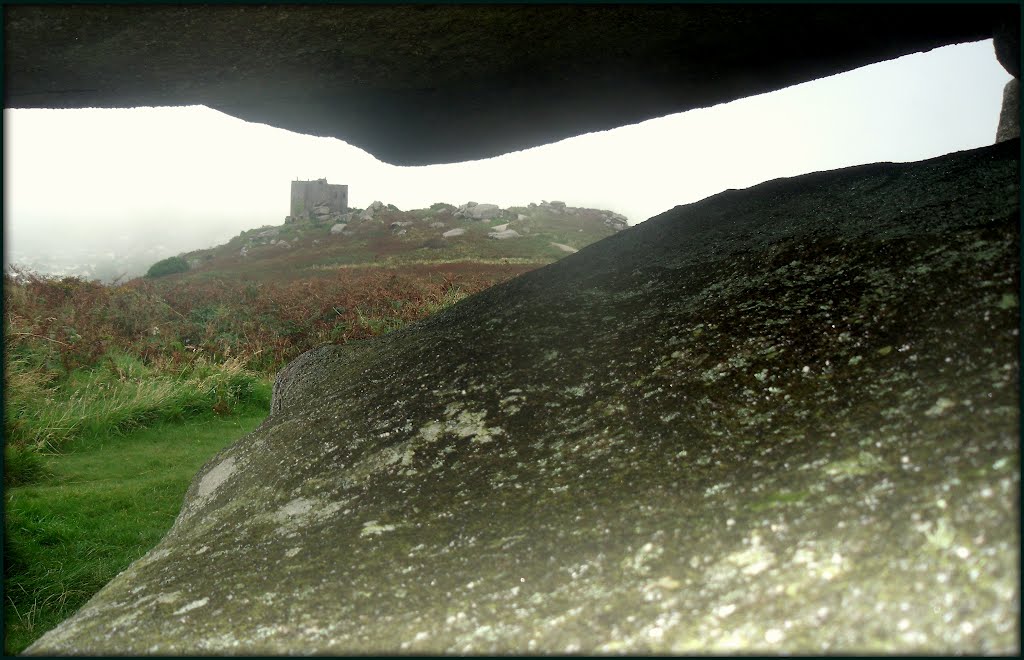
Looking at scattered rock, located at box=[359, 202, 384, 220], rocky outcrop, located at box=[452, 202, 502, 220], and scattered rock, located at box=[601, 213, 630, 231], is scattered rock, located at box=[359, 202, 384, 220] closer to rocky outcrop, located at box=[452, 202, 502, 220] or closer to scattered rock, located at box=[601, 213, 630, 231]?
rocky outcrop, located at box=[452, 202, 502, 220]

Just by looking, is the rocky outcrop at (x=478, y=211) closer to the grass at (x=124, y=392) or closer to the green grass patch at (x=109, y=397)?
the grass at (x=124, y=392)

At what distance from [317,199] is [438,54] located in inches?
1701

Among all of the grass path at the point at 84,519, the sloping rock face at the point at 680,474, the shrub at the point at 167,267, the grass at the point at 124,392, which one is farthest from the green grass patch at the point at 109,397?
the shrub at the point at 167,267

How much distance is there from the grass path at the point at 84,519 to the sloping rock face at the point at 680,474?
1.81 metres

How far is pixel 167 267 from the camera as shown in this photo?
3212 cm

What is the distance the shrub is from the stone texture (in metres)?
30.7

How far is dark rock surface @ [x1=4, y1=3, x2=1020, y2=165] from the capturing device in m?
3.76

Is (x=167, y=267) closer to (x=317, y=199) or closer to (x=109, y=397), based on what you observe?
(x=317, y=199)

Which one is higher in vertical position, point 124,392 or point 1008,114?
point 1008,114

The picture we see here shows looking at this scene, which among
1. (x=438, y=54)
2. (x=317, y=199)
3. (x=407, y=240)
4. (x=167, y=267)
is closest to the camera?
(x=438, y=54)

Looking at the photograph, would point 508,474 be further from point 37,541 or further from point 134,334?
point 134,334

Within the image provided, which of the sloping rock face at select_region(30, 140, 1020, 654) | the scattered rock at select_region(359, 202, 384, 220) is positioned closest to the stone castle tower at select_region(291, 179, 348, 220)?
the scattered rock at select_region(359, 202, 384, 220)

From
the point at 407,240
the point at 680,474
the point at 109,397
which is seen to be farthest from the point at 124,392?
the point at 407,240

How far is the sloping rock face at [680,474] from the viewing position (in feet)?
5.53
